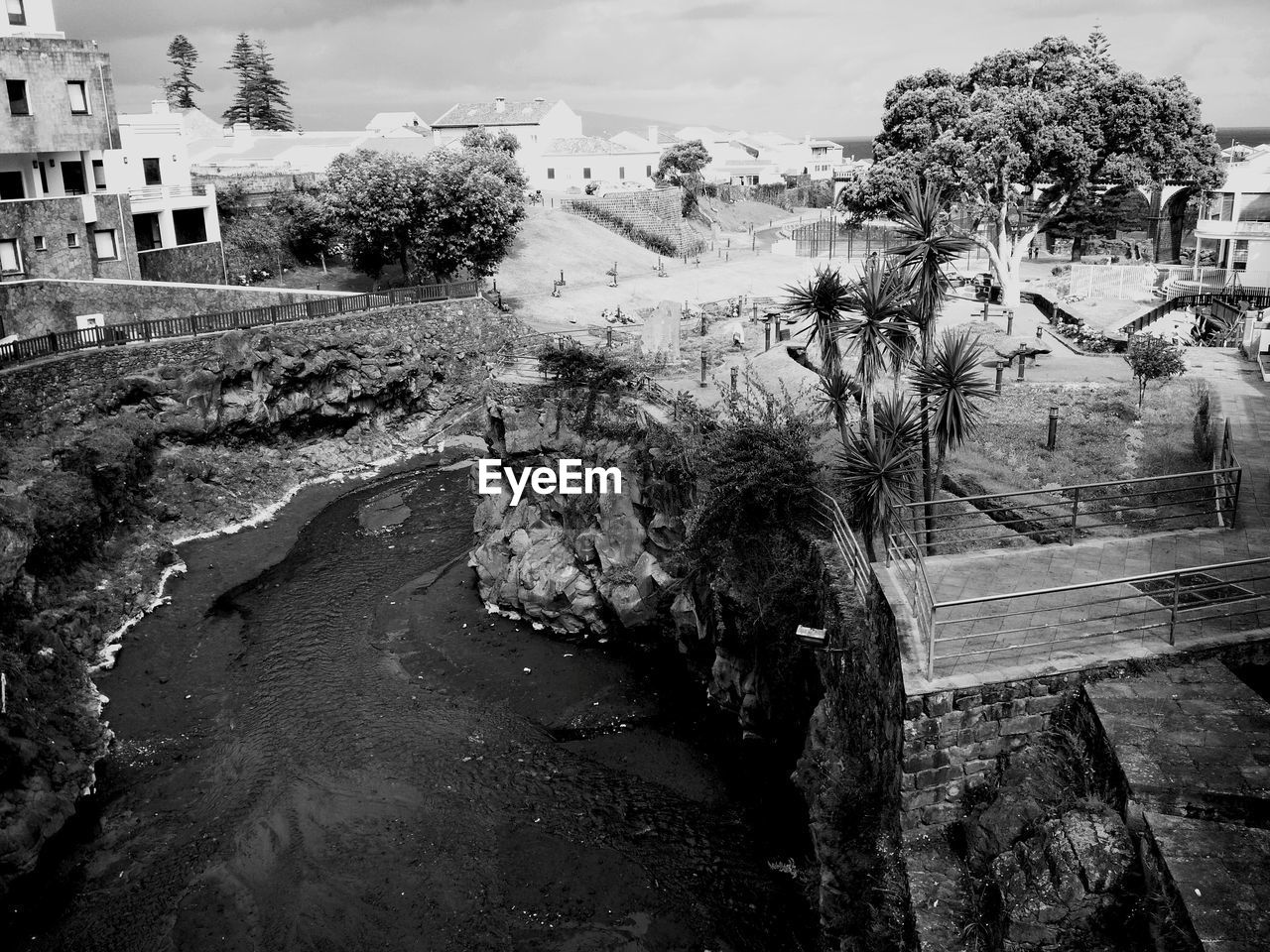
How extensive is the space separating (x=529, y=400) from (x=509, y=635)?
25.0 feet

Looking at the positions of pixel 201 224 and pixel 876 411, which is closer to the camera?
pixel 876 411

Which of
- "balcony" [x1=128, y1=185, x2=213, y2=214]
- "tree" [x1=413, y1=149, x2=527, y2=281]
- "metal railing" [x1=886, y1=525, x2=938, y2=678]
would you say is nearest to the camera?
"metal railing" [x1=886, y1=525, x2=938, y2=678]

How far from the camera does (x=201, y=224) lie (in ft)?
177

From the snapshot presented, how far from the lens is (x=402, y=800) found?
2128cm

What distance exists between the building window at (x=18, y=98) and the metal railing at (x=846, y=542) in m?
41.0

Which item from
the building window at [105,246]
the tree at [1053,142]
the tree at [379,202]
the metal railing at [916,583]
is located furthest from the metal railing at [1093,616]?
the building window at [105,246]

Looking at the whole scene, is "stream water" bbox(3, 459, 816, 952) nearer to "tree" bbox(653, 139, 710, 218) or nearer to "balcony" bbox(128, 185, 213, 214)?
"balcony" bbox(128, 185, 213, 214)

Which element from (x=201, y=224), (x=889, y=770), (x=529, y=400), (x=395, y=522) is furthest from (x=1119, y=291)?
(x=201, y=224)

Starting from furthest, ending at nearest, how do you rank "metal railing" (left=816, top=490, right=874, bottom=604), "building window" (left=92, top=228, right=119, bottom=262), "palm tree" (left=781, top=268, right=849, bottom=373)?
"building window" (left=92, top=228, right=119, bottom=262) → "palm tree" (left=781, top=268, right=849, bottom=373) → "metal railing" (left=816, top=490, right=874, bottom=604)

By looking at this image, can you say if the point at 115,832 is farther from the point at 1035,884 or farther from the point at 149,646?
the point at 1035,884

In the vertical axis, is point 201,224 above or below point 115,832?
above

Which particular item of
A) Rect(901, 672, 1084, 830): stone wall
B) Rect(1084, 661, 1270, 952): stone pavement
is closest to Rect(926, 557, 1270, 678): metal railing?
Rect(901, 672, 1084, 830): stone wall

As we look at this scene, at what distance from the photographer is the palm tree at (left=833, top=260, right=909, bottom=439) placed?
18.1m

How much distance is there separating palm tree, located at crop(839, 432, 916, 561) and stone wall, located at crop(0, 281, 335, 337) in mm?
35954
